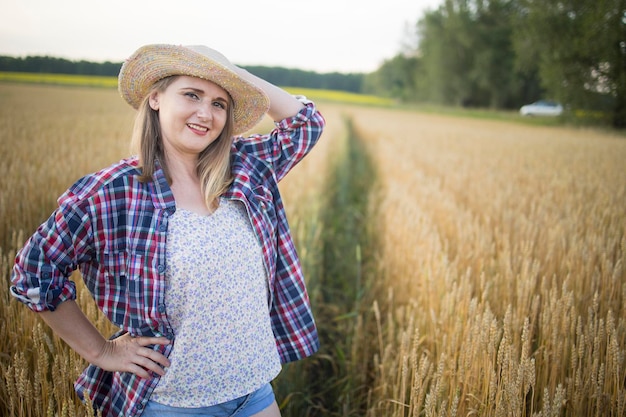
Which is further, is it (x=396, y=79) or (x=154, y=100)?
(x=396, y=79)

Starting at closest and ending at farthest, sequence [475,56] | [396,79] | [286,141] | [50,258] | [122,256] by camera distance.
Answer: [50,258] < [122,256] < [286,141] < [475,56] < [396,79]

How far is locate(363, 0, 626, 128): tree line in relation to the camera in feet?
69.4

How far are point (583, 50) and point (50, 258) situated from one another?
85.0ft

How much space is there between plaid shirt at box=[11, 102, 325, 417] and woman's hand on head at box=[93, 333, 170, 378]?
0.11 feet

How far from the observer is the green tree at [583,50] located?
20.3 meters

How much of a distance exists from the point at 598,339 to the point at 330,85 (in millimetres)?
46831

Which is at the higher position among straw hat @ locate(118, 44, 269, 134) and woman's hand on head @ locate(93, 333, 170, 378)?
straw hat @ locate(118, 44, 269, 134)

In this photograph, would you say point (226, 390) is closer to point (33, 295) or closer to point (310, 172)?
point (33, 295)

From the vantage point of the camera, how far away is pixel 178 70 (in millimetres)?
1503

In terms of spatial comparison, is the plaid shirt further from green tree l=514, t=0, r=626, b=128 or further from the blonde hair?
green tree l=514, t=0, r=626, b=128

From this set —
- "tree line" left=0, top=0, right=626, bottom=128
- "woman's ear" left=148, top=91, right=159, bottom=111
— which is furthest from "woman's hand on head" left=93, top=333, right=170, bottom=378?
"tree line" left=0, top=0, right=626, bottom=128

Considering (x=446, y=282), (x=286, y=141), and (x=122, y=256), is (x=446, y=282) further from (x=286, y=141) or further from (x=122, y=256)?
(x=122, y=256)

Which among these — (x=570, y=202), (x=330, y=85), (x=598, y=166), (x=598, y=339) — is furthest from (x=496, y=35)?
(x=598, y=339)

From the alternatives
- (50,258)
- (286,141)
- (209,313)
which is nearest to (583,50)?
(286,141)
